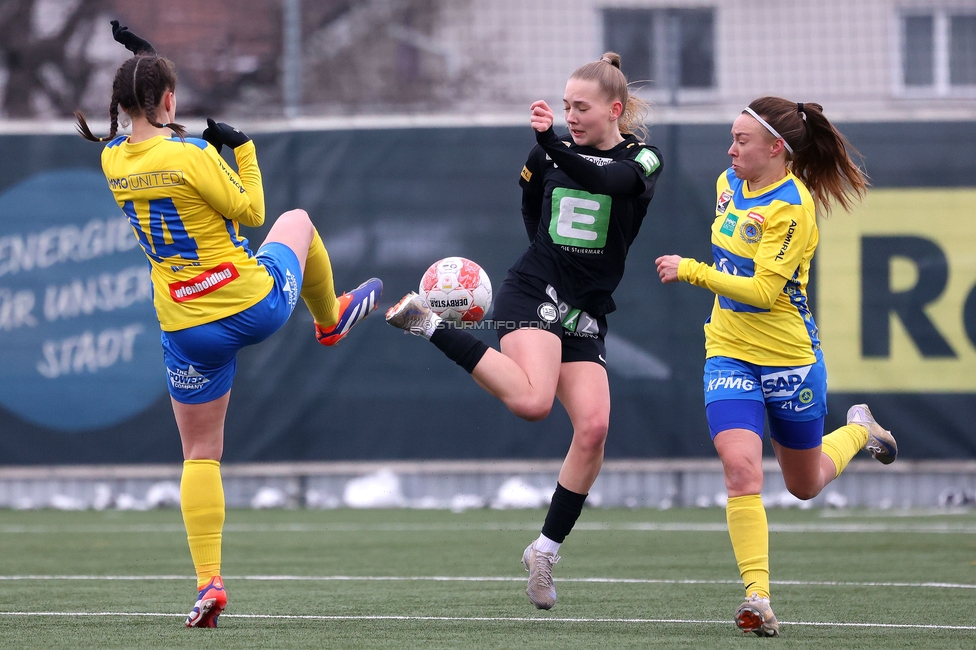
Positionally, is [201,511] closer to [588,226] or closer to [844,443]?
[588,226]

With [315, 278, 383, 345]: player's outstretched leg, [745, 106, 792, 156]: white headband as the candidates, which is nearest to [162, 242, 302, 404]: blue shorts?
[315, 278, 383, 345]: player's outstretched leg

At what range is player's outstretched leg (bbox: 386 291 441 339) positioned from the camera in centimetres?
521

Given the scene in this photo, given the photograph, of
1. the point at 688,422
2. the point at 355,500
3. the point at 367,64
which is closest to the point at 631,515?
the point at 688,422

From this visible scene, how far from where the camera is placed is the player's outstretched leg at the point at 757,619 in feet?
14.9

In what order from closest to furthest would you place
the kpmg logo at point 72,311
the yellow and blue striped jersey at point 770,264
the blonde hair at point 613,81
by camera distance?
the yellow and blue striped jersey at point 770,264 < the blonde hair at point 613,81 < the kpmg logo at point 72,311

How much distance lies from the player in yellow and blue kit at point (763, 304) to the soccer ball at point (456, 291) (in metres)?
1.10

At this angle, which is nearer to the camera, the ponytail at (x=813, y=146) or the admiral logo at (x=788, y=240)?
the admiral logo at (x=788, y=240)

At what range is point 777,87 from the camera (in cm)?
1084

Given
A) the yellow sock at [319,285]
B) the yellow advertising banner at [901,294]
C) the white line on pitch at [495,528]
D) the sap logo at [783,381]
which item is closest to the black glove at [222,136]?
the yellow sock at [319,285]

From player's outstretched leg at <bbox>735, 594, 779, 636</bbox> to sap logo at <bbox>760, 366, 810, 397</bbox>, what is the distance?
2.70 ft

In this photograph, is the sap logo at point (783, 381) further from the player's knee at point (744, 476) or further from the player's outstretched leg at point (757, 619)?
the player's outstretched leg at point (757, 619)

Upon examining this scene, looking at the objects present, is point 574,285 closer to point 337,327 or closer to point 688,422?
point 337,327

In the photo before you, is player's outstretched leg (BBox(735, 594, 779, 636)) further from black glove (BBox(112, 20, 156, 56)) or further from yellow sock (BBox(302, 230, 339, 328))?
black glove (BBox(112, 20, 156, 56))

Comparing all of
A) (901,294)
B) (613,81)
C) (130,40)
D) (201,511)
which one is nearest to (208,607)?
(201,511)
